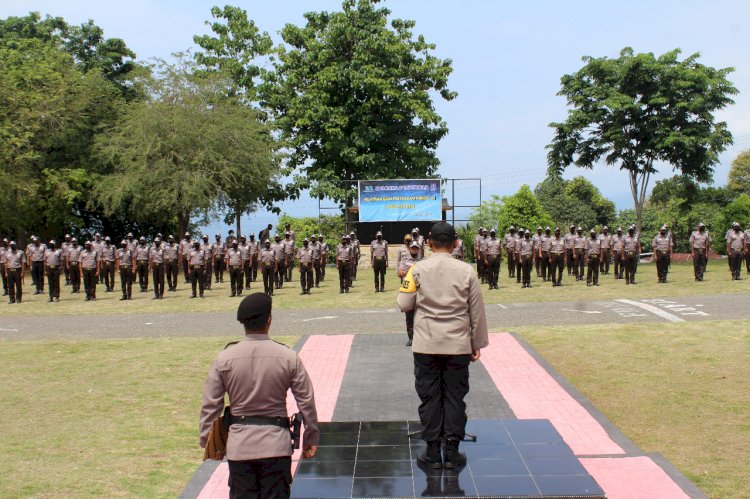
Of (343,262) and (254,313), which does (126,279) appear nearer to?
(343,262)

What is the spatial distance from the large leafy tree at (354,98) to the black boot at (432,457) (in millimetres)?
33563

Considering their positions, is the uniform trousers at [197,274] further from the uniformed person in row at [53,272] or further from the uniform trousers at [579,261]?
the uniform trousers at [579,261]

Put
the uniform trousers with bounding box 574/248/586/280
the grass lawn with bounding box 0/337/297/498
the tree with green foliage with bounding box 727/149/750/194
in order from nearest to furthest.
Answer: the grass lawn with bounding box 0/337/297/498 < the uniform trousers with bounding box 574/248/586/280 < the tree with green foliage with bounding box 727/149/750/194

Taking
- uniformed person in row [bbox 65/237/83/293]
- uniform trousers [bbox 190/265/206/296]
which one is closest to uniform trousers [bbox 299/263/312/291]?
uniform trousers [bbox 190/265/206/296]

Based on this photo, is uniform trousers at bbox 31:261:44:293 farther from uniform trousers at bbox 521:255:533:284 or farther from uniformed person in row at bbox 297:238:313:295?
uniform trousers at bbox 521:255:533:284

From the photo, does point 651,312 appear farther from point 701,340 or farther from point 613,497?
point 613,497

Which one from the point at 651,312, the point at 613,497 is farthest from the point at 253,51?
the point at 613,497

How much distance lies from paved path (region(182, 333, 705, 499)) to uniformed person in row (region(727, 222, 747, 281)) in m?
12.6

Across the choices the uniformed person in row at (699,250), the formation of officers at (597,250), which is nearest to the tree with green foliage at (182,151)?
the formation of officers at (597,250)

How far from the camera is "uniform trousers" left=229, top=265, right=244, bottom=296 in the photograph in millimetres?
23920

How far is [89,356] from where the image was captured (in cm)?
1328

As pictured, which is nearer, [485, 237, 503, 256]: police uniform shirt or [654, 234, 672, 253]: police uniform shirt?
[654, 234, 672, 253]: police uniform shirt

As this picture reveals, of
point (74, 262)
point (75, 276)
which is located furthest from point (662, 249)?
point (75, 276)

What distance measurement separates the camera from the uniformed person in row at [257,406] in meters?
4.50
